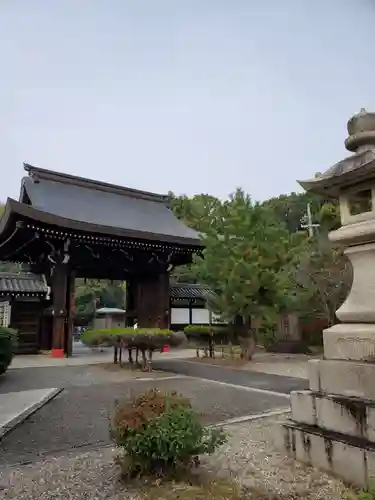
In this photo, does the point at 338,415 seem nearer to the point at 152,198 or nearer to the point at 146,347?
the point at 146,347

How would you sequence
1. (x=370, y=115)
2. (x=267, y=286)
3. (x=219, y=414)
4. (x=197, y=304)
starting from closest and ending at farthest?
1. (x=370, y=115)
2. (x=219, y=414)
3. (x=267, y=286)
4. (x=197, y=304)

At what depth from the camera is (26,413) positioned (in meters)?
6.21

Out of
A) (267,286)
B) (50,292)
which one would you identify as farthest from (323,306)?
(50,292)

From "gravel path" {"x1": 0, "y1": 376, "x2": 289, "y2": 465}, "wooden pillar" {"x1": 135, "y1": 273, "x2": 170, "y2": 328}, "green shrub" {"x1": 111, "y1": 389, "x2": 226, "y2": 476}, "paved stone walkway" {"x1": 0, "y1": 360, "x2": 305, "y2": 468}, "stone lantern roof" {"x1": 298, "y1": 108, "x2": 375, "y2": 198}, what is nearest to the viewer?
"green shrub" {"x1": 111, "y1": 389, "x2": 226, "y2": 476}

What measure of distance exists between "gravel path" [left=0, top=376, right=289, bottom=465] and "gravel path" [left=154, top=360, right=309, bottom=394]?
804 millimetres

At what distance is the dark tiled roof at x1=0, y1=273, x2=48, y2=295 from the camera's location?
16906 mm

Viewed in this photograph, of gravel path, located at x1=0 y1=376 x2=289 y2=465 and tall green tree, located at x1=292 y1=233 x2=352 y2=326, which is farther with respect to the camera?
tall green tree, located at x1=292 y1=233 x2=352 y2=326

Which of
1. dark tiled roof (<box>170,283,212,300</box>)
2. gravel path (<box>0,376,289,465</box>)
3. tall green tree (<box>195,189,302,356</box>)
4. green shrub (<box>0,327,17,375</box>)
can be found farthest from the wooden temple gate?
gravel path (<box>0,376,289,465</box>)

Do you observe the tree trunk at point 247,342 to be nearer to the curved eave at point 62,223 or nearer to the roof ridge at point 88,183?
the curved eave at point 62,223

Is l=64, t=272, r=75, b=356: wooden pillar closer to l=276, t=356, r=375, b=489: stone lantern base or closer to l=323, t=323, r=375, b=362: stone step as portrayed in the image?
l=276, t=356, r=375, b=489: stone lantern base

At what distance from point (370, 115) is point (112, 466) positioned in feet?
14.4

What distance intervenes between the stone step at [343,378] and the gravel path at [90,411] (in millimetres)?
2211

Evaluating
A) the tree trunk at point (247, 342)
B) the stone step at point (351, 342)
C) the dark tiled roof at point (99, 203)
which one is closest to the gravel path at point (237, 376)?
the tree trunk at point (247, 342)

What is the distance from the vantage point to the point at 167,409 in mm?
3504
